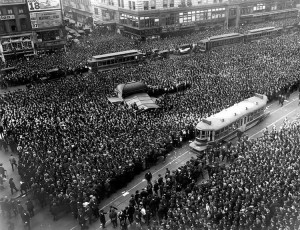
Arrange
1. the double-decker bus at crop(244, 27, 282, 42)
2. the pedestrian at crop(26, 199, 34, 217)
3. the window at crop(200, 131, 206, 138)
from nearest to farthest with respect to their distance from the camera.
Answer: the pedestrian at crop(26, 199, 34, 217)
the window at crop(200, 131, 206, 138)
the double-decker bus at crop(244, 27, 282, 42)

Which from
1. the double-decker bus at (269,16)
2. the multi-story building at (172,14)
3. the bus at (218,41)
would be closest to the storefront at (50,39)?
the multi-story building at (172,14)

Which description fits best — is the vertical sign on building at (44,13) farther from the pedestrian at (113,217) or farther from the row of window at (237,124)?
the pedestrian at (113,217)

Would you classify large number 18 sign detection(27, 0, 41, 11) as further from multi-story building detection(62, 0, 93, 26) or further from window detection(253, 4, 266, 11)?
window detection(253, 4, 266, 11)

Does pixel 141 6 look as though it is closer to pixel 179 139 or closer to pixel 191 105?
pixel 191 105

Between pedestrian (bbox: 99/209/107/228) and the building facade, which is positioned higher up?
the building facade

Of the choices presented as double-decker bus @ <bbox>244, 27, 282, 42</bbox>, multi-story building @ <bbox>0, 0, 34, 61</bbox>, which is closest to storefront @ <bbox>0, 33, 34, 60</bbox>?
multi-story building @ <bbox>0, 0, 34, 61</bbox>

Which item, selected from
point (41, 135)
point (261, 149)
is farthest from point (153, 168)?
point (41, 135)

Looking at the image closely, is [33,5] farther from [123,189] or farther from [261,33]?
[123,189]
